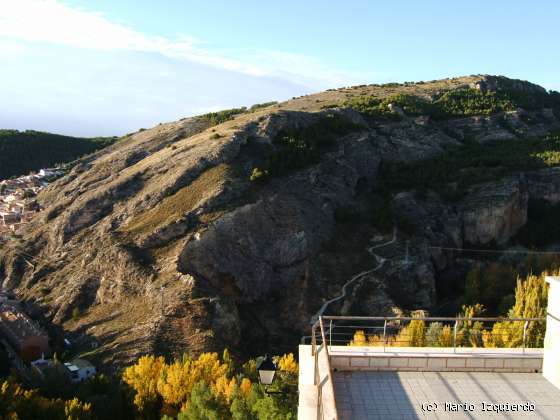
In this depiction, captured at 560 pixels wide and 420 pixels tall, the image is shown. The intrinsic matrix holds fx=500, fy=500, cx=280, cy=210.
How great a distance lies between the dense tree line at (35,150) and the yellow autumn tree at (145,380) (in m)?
64.7

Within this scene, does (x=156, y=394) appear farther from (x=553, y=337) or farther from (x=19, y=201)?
(x=19, y=201)

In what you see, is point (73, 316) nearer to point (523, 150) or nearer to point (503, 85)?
point (523, 150)

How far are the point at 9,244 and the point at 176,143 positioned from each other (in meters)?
18.2

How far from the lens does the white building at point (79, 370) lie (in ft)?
81.5

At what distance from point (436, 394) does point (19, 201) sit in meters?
55.5

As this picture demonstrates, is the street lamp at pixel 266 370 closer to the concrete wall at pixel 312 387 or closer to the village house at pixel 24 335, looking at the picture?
the concrete wall at pixel 312 387

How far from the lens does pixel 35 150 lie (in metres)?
84.6

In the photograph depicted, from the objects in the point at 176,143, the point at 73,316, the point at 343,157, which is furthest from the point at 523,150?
the point at 73,316

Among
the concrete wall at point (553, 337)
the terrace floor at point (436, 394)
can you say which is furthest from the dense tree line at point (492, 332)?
the terrace floor at point (436, 394)

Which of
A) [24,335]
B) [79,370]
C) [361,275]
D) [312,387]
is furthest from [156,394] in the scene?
[361,275]

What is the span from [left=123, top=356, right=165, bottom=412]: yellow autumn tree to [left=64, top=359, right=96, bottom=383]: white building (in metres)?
3.06

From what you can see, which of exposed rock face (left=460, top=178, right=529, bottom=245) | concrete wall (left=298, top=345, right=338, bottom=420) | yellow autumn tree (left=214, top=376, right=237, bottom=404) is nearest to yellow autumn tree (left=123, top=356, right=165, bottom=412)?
yellow autumn tree (left=214, top=376, right=237, bottom=404)

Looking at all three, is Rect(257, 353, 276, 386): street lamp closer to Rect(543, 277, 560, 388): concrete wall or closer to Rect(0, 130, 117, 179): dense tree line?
Rect(543, 277, 560, 388): concrete wall

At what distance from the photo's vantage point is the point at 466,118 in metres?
63.5
